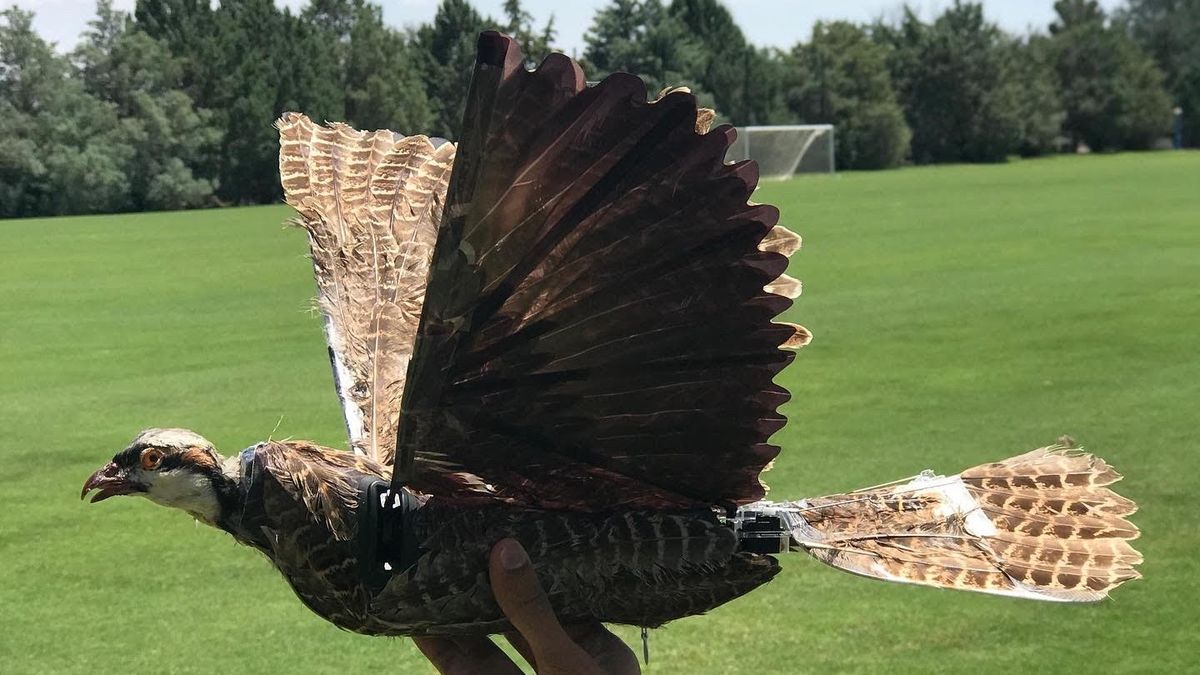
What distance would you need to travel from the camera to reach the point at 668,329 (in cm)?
183

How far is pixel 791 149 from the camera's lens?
42531 millimetres

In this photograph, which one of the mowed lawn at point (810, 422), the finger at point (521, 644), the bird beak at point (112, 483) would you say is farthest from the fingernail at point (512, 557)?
the mowed lawn at point (810, 422)

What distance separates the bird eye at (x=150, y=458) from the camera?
1.76 m

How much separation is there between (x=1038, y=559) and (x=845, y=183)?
34804mm

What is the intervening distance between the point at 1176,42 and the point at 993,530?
74.7m

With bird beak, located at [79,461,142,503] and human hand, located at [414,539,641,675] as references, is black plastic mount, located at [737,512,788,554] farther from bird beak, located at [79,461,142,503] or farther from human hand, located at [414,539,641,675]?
bird beak, located at [79,461,142,503]

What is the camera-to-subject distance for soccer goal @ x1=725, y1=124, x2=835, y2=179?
133ft

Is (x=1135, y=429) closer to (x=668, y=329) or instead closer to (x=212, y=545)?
(x=212, y=545)

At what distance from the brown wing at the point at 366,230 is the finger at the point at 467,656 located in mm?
465

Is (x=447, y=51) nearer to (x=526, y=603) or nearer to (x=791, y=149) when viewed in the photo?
(x=791, y=149)

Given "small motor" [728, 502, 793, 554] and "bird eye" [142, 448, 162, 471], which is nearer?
"bird eye" [142, 448, 162, 471]

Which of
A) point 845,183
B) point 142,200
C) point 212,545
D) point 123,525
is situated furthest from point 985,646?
point 142,200

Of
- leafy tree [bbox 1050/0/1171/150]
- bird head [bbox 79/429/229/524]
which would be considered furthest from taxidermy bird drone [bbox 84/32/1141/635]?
leafy tree [bbox 1050/0/1171/150]

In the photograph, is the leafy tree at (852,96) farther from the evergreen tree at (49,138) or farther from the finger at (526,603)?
the finger at (526,603)
